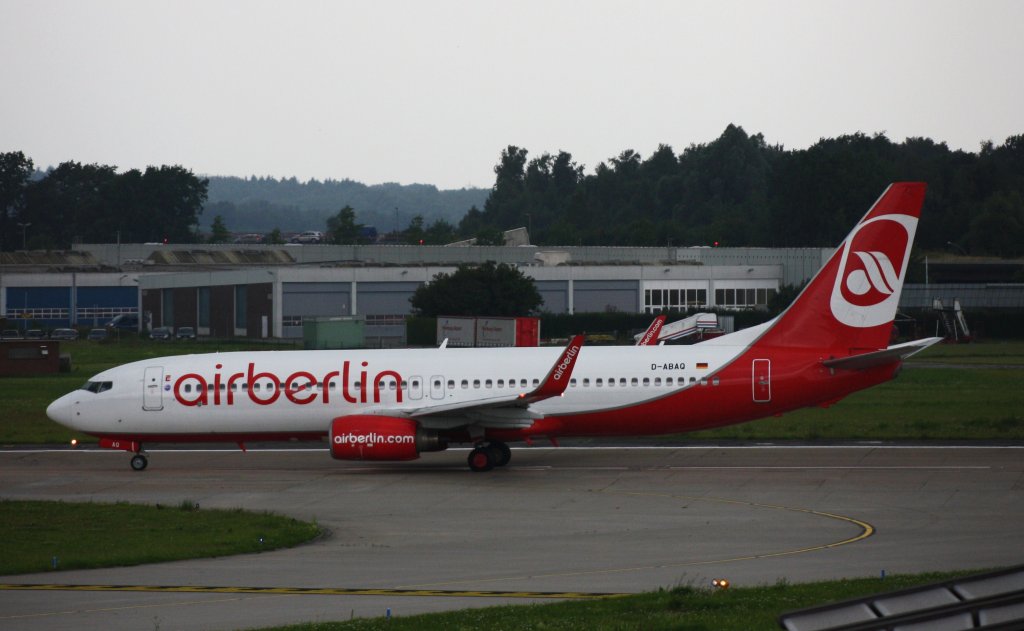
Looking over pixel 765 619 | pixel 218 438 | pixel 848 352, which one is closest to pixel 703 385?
pixel 848 352

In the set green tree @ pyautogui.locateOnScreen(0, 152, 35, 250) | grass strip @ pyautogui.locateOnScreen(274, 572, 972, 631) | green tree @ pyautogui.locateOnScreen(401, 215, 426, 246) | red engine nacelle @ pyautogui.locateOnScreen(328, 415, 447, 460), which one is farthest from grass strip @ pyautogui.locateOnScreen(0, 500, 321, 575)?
green tree @ pyautogui.locateOnScreen(0, 152, 35, 250)

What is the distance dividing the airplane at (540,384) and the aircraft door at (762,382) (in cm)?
4

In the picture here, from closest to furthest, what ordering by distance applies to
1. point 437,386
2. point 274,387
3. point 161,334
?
point 437,386 < point 274,387 < point 161,334

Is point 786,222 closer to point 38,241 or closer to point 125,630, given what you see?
point 38,241

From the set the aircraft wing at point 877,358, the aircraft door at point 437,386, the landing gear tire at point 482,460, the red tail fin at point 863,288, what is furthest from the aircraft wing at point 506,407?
the aircraft wing at point 877,358

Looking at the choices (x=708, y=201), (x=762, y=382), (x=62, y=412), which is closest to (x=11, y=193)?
(x=708, y=201)

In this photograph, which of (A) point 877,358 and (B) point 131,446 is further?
(B) point 131,446

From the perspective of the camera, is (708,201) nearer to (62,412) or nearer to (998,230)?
(998,230)

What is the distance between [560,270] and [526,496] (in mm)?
65585

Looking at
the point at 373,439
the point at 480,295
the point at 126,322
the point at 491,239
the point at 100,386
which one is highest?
the point at 491,239

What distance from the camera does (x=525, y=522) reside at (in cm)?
2330

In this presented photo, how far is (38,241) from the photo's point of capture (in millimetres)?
166000

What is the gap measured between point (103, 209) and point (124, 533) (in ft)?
524

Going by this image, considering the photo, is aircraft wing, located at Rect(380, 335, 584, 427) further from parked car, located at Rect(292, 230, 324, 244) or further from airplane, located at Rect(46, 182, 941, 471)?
Result: parked car, located at Rect(292, 230, 324, 244)
